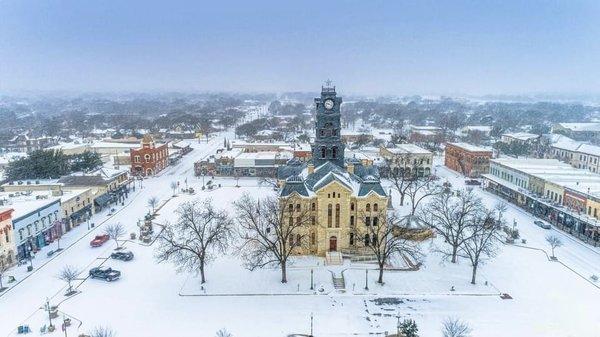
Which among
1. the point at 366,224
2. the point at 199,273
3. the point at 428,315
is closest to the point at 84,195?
the point at 199,273

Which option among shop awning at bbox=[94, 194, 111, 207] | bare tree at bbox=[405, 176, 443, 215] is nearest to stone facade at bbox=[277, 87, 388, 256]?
bare tree at bbox=[405, 176, 443, 215]

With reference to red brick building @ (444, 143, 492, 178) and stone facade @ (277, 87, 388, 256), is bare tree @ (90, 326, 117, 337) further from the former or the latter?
red brick building @ (444, 143, 492, 178)

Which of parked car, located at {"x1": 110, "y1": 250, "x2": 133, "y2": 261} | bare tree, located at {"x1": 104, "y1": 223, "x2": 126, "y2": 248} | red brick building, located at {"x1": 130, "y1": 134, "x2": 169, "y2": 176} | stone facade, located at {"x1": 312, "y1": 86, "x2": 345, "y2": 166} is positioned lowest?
parked car, located at {"x1": 110, "y1": 250, "x2": 133, "y2": 261}

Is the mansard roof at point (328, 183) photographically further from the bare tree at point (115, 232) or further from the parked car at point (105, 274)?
the bare tree at point (115, 232)

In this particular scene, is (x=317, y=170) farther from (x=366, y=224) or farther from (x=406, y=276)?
(x=406, y=276)

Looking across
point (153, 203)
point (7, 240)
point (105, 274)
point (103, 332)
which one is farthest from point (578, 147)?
point (7, 240)

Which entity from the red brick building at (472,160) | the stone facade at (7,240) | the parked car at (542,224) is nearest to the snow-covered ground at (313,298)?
the stone facade at (7,240)
